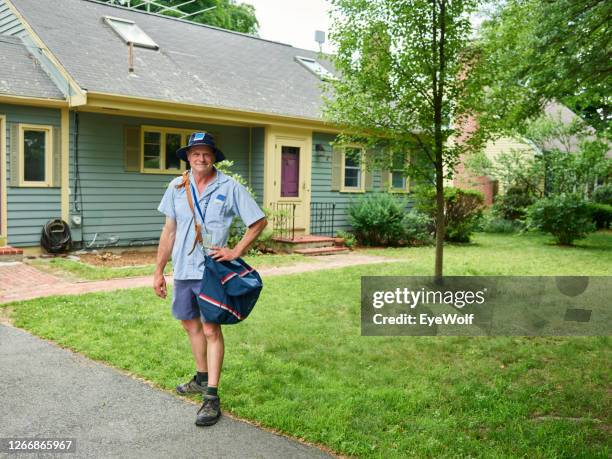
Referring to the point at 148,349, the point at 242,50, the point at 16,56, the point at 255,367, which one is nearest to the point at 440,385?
the point at 255,367

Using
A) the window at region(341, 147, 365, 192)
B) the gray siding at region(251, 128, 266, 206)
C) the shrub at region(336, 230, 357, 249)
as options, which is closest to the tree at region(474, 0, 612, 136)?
the shrub at region(336, 230, 357, 249)

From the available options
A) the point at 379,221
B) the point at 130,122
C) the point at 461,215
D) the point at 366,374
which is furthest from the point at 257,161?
the point at 366,374

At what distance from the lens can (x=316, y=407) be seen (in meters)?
4.22

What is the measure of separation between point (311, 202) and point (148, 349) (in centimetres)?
981

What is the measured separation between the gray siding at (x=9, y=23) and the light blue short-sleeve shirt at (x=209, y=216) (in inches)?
403

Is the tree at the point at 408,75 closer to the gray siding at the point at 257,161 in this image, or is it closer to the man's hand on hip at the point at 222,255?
the man's hand on hip at the point at 222,255

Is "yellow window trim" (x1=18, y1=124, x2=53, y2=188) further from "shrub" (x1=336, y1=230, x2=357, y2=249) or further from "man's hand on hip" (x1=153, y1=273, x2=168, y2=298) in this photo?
"man's hand on hip" (x1=153, y1=273, x2=168, y2=298)

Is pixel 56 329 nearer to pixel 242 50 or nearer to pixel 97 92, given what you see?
pixel 97 92

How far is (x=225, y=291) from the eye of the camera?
3873mm

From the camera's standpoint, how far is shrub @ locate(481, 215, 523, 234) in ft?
64.6

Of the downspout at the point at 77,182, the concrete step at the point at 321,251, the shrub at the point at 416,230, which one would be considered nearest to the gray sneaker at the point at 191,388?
the downspout at the point at 77,182

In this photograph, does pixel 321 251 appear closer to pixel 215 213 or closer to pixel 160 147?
pixel 160 147

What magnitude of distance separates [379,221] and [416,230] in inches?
47.2

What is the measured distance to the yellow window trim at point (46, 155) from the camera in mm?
10867
